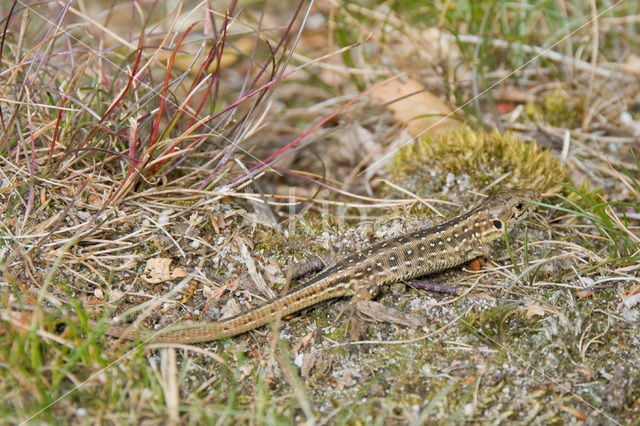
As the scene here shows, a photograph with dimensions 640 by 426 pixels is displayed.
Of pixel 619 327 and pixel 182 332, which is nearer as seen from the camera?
pixel 182 332

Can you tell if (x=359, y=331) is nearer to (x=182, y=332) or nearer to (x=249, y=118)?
(x=182, y=332)

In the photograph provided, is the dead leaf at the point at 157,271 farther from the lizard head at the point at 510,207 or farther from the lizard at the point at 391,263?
the lizard head at the point at 510,207

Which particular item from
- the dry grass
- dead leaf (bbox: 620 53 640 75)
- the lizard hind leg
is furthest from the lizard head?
dead leaf (bbox: 620 53 640 75)

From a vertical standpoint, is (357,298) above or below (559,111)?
below

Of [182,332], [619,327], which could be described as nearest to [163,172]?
[182,332]

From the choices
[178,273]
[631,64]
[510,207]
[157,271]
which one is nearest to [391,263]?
[510,207]

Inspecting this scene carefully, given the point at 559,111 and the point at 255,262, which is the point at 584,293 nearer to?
the point at 255,262

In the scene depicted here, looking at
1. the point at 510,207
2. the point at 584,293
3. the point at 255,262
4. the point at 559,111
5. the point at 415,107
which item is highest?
the point at 415,107
